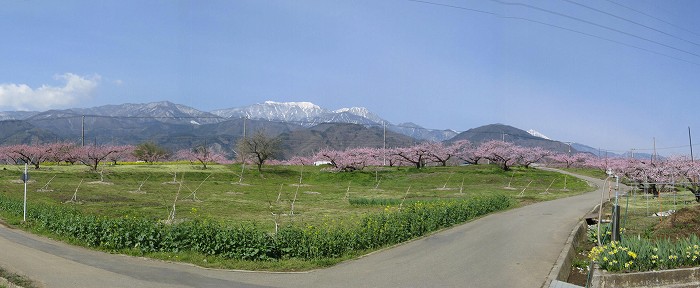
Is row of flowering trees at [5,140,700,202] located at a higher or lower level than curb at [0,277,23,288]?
higher

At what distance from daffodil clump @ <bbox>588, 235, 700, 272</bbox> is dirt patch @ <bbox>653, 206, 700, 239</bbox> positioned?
385cm

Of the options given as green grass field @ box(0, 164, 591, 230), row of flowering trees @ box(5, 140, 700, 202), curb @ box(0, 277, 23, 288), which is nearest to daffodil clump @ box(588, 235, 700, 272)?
green grass field @ box(0, 164, 591, 230)

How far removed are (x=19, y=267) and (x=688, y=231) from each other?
57.4 ft

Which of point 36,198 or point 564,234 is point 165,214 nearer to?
point 36,198

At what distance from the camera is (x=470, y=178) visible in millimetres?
57406

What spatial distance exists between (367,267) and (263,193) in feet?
97.9

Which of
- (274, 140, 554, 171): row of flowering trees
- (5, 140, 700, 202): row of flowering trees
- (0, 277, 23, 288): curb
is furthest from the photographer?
(274, 140, 554, 171): row of flowering trees

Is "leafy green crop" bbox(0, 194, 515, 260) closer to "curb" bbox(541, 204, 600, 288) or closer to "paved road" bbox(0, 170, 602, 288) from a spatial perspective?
"paved road" bbox(0, 170, 602, 288)

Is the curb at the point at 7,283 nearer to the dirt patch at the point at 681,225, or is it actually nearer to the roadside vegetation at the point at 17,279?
the roadside vegetation at the point at 17,279

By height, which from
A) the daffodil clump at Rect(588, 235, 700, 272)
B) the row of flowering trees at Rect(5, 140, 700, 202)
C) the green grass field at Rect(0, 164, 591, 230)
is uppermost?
the row of flowering trees at Rect(5, 140, 700, 202)

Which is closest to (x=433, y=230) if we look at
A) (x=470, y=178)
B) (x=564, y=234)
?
(x=564, y=234)

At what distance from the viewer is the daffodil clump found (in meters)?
10.5

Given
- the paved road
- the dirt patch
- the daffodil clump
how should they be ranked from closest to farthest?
the daffodil clump < the paved road < the dirt patch

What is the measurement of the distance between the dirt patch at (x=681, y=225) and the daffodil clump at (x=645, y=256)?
385 cm
